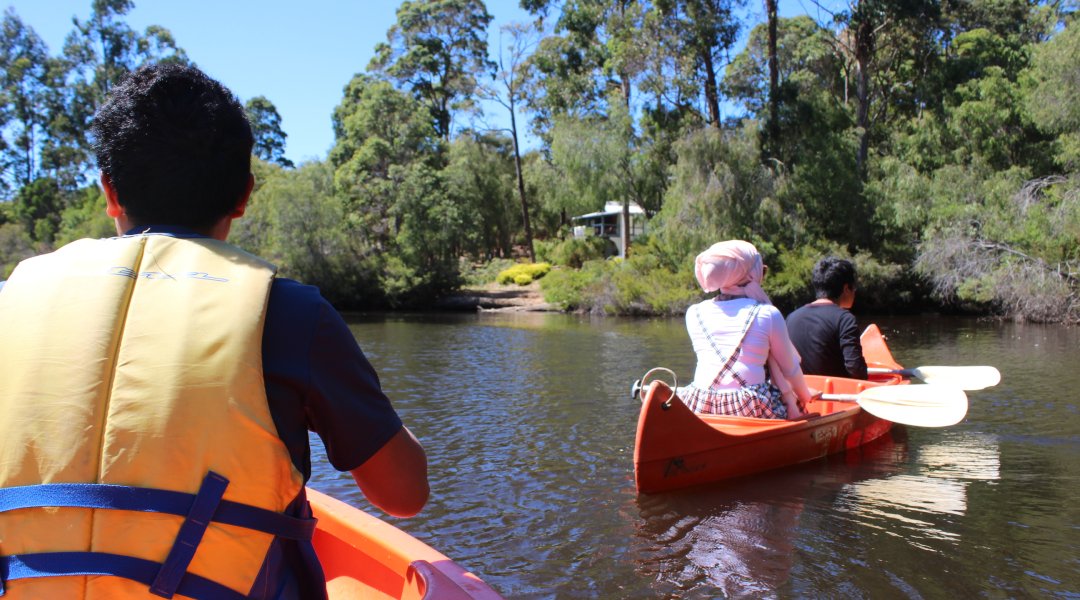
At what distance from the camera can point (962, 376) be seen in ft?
25.3

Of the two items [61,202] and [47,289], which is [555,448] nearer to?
[47,289]

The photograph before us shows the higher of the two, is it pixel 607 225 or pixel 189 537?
pixel 607 225

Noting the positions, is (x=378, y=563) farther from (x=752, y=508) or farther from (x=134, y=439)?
(x=752, y=508)

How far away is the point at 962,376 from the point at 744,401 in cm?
378

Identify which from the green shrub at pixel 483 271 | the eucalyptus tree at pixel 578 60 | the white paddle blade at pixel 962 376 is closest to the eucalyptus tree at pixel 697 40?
the eucalyptus tree at pixel 578 60

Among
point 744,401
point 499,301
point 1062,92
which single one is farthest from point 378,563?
point 499,301

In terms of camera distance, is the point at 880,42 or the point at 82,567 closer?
the point at 82,567

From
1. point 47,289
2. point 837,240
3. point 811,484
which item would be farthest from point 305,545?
point 837,240

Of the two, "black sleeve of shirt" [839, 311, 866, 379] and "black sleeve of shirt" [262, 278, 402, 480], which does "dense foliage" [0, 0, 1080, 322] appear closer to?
"black sleeve of shirt" [839, 311, 866, 379]

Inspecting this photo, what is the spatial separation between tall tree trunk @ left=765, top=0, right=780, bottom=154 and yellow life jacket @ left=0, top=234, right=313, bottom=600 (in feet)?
77.5

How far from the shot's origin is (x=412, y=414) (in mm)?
8148

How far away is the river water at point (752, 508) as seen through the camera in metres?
3.87

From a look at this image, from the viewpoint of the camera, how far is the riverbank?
2820cm

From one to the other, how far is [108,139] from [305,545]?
0.74 meters
